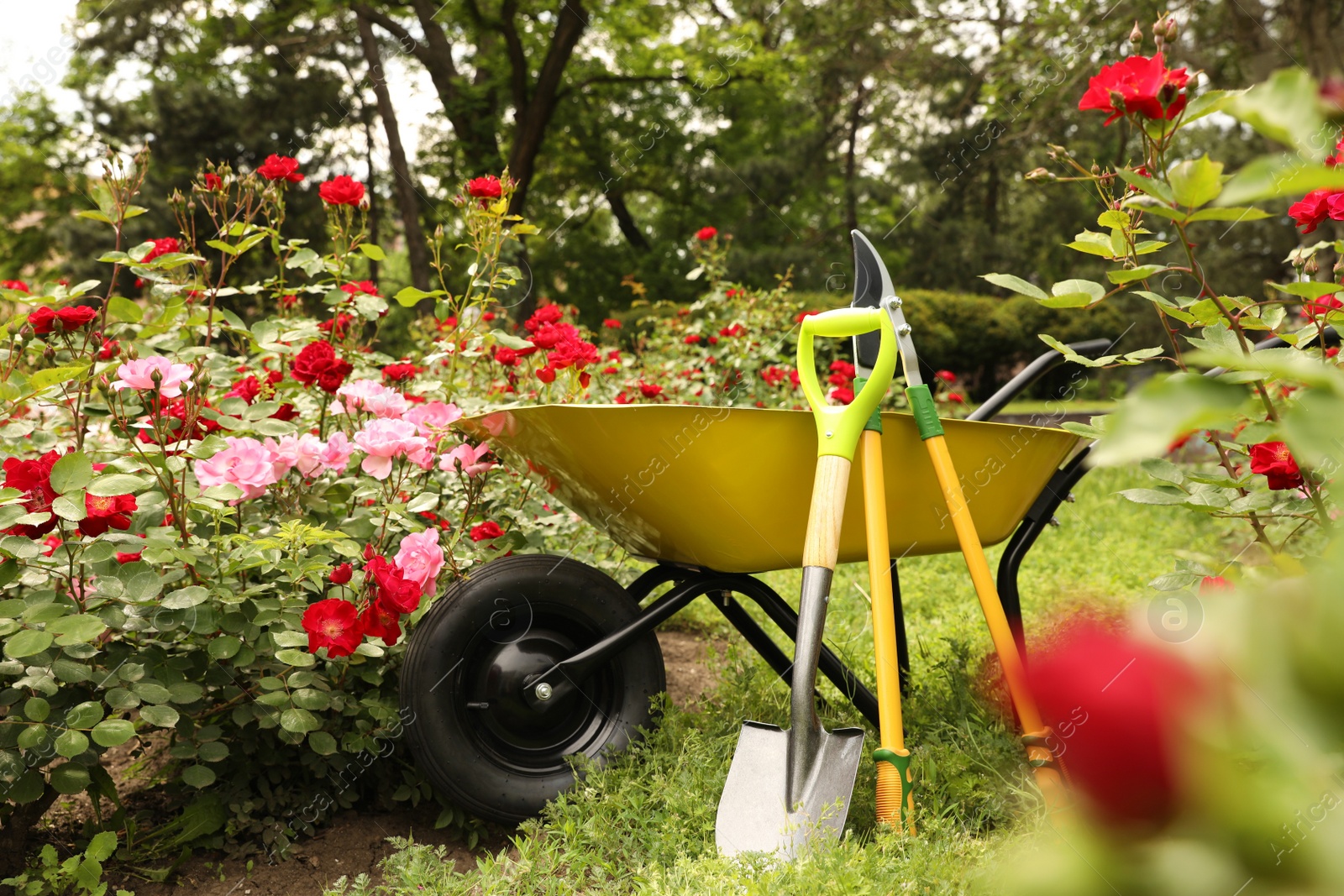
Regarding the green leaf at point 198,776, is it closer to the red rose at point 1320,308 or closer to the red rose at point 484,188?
the red rose at point 484,188

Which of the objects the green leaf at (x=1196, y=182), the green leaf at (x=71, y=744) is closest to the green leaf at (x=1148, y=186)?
the green leaf at (x=1196, y=182)

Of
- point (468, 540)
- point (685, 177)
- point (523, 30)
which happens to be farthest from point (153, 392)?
point (685, 177)

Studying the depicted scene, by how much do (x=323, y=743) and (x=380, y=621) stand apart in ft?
1.07

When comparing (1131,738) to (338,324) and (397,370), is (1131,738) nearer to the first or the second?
(397,370)

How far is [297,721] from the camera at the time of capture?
150cm

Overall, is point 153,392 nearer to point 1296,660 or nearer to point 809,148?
point 1296,660

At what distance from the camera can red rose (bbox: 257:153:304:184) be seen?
6.20 ft

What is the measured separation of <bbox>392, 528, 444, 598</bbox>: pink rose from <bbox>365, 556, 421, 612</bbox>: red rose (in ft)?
0.12

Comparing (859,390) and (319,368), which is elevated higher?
(319,368)

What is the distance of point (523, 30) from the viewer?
34.9 ft

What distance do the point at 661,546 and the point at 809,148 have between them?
12.8 metres

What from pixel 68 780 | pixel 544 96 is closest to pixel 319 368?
pixel 68 780

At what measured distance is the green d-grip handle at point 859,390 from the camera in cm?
158

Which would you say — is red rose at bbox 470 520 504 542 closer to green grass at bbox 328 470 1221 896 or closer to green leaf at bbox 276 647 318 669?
green leaf at bbox 276 647 318 669
